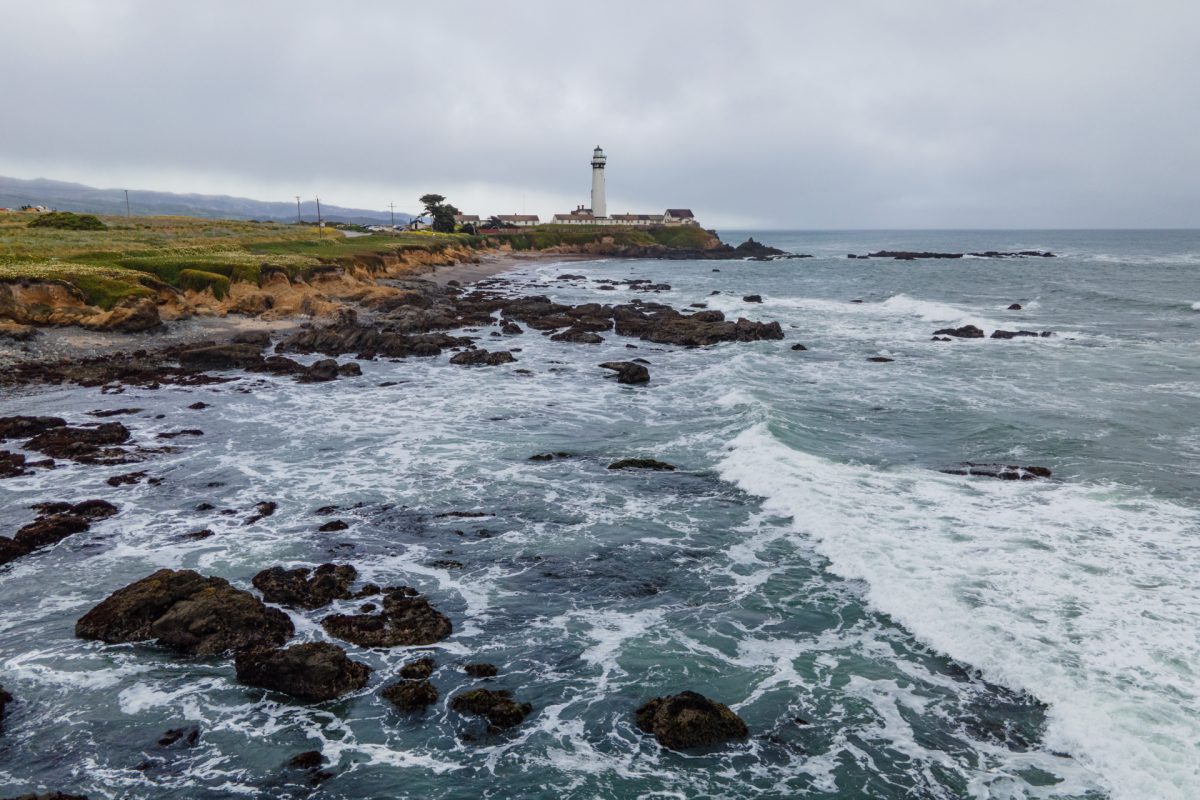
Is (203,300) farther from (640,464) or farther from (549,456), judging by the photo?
(640,464)

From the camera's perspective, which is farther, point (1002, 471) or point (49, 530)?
point (1002, 471)

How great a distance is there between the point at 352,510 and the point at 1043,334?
40523 mm

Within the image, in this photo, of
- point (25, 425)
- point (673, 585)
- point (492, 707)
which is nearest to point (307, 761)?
point (492, 707)

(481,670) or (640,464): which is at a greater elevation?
(640,464)

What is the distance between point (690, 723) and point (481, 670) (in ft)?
10.6

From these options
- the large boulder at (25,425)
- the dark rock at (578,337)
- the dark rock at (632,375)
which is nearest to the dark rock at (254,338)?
the large boulder at (25,425)

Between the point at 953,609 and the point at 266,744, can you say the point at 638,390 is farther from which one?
the point at 266,744

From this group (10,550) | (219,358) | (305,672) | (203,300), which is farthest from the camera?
(203,300)

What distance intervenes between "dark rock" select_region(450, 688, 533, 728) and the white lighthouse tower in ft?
473

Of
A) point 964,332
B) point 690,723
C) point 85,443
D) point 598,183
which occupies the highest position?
point 598,183

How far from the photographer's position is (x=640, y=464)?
20.1 m

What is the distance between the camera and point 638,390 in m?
29.8

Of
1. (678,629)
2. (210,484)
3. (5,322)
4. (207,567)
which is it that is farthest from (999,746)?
(5,322)

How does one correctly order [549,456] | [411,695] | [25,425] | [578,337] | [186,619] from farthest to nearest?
1. [578,337]
2. [25,425]
3. [549,456]
4. [186,619]
5. [411,695]
